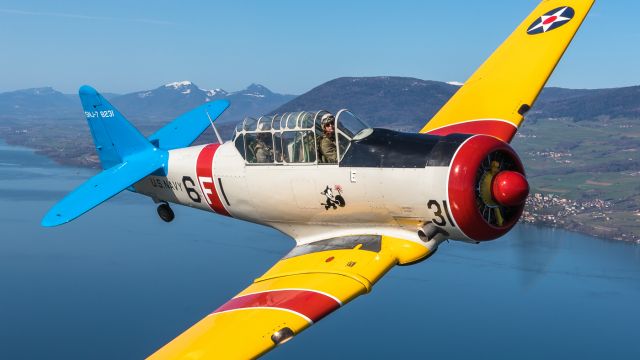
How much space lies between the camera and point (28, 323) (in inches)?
2537

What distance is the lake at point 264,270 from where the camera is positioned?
6059 centimetres

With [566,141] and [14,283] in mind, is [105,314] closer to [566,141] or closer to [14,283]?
[14,283]

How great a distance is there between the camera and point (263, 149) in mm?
11242

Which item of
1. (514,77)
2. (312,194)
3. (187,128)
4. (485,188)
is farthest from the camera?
(187,128)

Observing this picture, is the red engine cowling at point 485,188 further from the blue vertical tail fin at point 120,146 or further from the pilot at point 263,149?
the blue vertical tail fin at point 120,146

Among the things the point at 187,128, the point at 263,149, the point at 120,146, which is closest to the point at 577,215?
the point at 187,128

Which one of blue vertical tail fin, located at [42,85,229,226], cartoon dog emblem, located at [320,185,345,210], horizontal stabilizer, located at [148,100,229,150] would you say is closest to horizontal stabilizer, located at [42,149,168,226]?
blue vertical tail fin, located at [42,85,229,226]

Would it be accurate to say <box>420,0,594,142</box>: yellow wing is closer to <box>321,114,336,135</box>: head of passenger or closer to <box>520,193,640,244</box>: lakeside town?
<box>321,114,336,135</box>: head of passenger

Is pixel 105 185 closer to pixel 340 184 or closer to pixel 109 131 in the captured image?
pixel 109 131

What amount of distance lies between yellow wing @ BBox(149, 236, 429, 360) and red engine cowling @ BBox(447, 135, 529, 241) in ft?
3.39

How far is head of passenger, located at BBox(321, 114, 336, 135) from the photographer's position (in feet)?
33.8

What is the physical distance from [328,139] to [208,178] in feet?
11.4

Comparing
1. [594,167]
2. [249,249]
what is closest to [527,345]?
[249,249]

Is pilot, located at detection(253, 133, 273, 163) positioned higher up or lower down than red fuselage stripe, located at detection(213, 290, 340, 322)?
higher up
